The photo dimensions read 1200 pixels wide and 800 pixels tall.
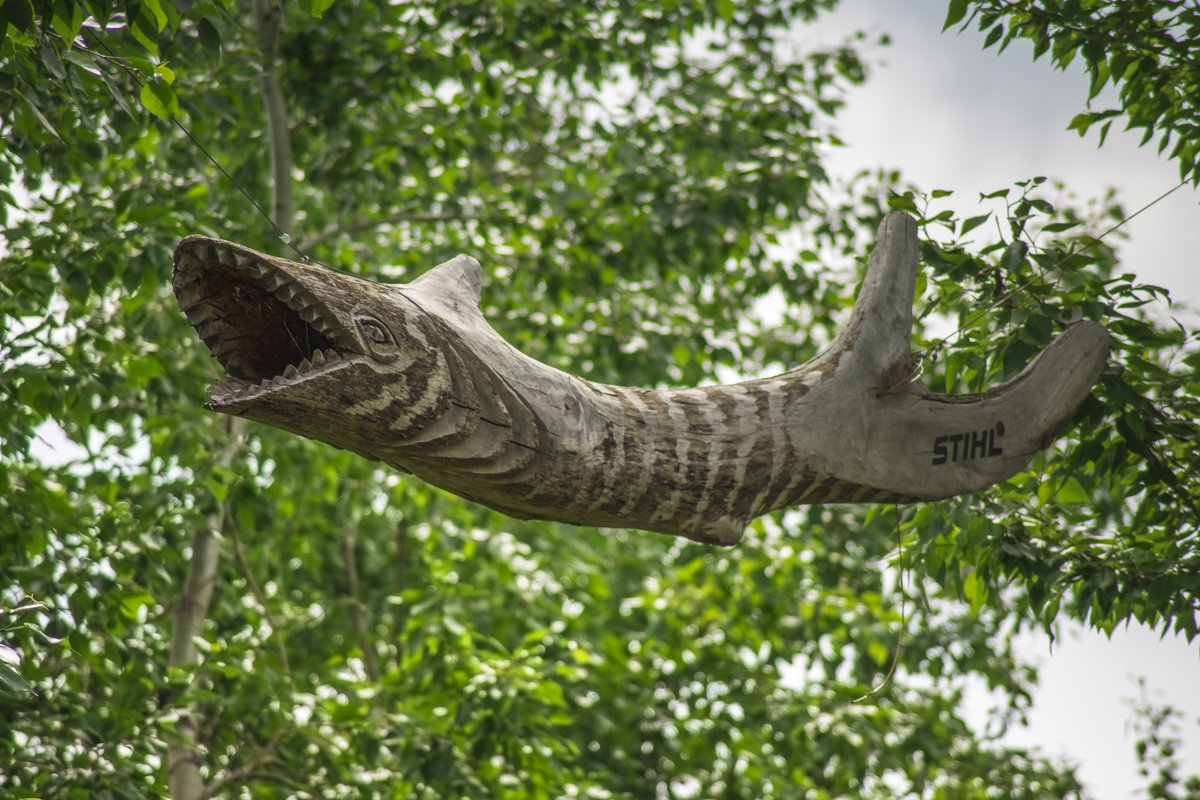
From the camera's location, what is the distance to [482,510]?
6.52 m

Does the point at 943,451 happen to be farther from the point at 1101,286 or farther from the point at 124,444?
the point at 124,444

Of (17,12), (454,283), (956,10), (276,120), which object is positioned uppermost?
(276,120)

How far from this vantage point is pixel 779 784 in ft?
17.8

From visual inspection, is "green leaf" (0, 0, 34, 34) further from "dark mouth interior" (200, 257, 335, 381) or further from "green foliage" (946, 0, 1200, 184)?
"green foliage" (946, 0, 1200, 184)

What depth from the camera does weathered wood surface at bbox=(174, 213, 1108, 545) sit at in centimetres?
171

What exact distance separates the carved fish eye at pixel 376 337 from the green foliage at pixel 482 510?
851 mm

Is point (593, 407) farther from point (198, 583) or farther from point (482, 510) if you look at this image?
point (482, 510)

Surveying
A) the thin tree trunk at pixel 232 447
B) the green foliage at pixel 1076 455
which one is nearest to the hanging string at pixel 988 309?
the green foliage at pixel 1076 455

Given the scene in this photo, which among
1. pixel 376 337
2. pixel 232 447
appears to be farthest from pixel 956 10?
pixel 232 447

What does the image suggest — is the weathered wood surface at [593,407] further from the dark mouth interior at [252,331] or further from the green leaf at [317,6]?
the green leaf at [317,6]

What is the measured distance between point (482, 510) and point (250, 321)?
15.6ft

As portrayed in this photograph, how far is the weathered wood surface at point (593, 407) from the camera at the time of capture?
1.71 m

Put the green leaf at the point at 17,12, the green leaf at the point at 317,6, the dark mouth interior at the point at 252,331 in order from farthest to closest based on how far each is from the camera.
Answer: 1. the green leaf at the point at 317,6
2. the green leaf at the point at 17,12
3. the dark mouth interior at the point at 252,331

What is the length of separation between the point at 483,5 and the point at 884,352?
313 centimetres
